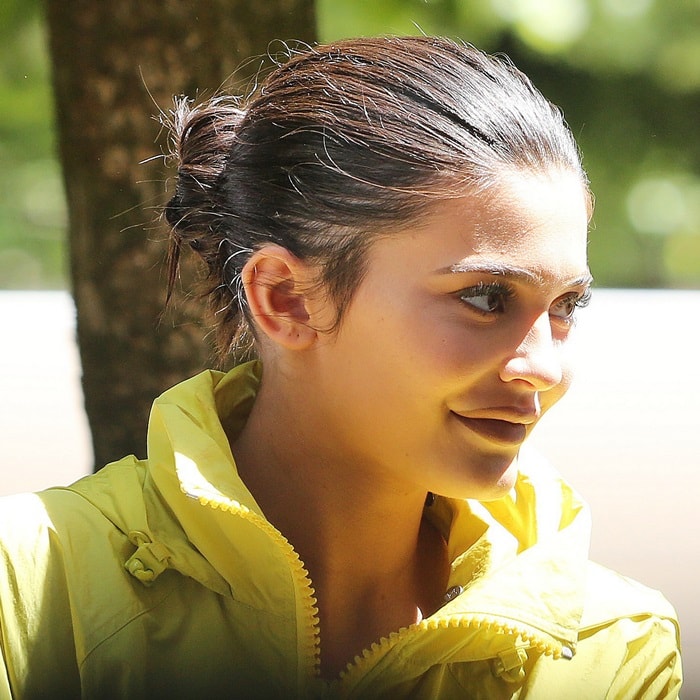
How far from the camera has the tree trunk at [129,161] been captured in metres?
2.21

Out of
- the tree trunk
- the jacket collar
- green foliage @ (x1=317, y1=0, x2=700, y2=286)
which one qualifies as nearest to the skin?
the jacket collar

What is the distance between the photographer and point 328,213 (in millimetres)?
1781

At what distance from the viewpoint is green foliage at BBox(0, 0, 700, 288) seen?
3924 millimetres

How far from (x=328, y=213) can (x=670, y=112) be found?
3.10 metres

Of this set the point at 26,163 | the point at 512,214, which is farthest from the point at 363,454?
the point at 26,163

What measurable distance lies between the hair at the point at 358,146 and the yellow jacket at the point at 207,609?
349 mm

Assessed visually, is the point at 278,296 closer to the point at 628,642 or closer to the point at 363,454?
the point at 363,454

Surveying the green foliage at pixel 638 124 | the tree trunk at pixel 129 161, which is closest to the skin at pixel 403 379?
the tree trunk at pixel 129 161

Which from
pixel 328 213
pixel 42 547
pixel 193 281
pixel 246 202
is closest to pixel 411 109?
pixel 328 213

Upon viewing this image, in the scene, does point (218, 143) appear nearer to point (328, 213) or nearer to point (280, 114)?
point (280, 114)

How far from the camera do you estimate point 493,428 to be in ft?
5.58

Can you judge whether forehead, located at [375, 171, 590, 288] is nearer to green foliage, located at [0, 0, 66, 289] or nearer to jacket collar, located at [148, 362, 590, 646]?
jacket collar, located at [148, 362, 590, 646]

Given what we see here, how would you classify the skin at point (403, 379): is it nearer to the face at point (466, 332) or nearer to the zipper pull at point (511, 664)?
the face at point (466, 332)

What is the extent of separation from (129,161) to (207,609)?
967 millimetres
